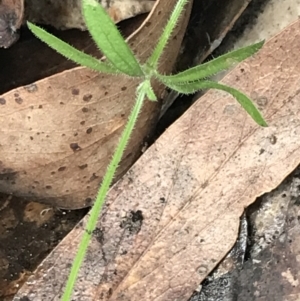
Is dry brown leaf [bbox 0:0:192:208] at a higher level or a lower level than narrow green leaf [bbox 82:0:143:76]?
lower

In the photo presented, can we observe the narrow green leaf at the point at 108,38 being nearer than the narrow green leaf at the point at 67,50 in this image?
Yes

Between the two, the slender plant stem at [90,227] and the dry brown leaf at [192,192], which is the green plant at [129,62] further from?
the dry brown leaf at [192,192]

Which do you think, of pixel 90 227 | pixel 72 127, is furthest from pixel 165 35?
pixel 90 227

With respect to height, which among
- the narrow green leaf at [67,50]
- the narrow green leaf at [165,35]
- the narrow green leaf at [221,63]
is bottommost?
the narrow green leaf at [221,63]

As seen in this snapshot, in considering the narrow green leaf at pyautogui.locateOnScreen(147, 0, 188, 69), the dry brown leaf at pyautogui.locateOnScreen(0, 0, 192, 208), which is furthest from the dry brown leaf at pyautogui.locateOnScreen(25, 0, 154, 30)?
the narrow green leaf at pyautogui.locateOnScreen(147, 0, 188, 69)

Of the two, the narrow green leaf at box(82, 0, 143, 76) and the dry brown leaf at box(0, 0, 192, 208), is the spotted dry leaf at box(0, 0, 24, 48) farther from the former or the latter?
the narrow green leaf at box(82, 0, 143, 76)

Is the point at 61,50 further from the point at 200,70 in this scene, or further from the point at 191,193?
the point at 191,193

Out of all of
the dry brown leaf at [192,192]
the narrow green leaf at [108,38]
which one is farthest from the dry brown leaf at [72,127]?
the narrow green leaf at [108,38]
